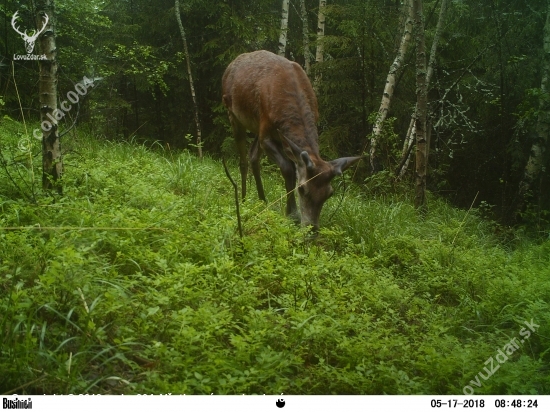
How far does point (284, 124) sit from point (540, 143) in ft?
20.7

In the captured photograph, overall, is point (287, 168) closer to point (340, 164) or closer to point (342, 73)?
point (340, 164)

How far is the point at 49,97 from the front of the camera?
5051mm

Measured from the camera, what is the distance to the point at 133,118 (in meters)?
13.2

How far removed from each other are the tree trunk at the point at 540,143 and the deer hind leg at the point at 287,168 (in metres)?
5.66

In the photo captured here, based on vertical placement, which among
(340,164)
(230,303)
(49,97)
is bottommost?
(230,303)

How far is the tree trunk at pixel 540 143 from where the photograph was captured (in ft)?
32.0

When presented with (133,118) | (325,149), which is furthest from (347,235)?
(133,118)

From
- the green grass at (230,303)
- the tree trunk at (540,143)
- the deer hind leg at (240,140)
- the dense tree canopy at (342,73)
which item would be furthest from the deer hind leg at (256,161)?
the tree trunk at (540,143)

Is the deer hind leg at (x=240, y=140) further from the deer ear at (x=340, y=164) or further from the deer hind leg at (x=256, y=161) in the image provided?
the deer ear at (x=340, y=164)

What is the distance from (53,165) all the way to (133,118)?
8327 millimetres

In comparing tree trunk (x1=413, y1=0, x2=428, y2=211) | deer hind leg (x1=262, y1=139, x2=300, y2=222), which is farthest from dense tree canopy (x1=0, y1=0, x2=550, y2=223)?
deer hind leg (x1=262, y1=139, x2=300, y2=222)

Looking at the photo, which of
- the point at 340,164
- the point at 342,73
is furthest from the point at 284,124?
the point at 342,73

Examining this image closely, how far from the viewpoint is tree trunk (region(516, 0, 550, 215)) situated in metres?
9.77
